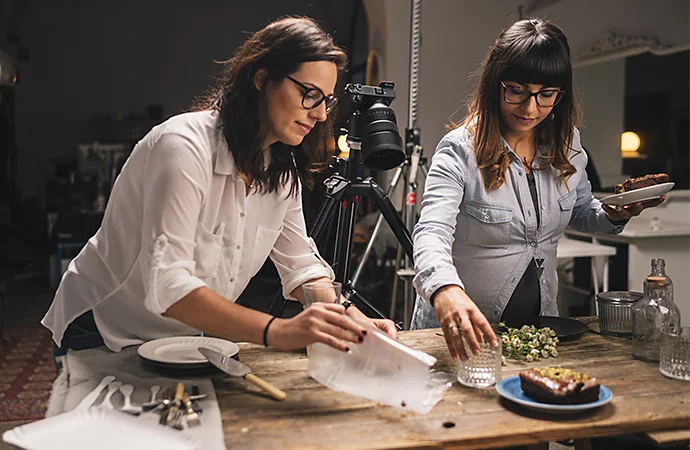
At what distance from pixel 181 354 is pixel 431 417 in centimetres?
54

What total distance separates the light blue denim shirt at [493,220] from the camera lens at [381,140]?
0.11 m

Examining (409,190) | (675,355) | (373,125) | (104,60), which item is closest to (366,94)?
(373,125)

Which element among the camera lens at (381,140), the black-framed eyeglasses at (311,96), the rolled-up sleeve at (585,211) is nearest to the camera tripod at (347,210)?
the camera lens at (381,140)

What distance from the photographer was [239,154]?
4.68 feet

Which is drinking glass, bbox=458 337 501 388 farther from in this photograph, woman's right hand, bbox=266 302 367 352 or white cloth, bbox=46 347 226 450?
white cloth, bbox=46 347 226 450

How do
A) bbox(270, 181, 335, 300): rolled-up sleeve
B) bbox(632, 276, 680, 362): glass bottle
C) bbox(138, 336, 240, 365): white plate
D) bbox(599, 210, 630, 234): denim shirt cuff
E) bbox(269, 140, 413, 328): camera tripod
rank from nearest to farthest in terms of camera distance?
bbox(138, 336, 240, 365): white plate
bbox(632, 276, 680, 362): glass bottle
bbox(270, 181, 335, 300): rolled-up sleeve
bbox(599, 210, 630, 234): denim shirt cuff
bbox(269, 140, 413, 328): camera tripod

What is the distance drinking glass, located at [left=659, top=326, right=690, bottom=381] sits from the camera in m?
1.36

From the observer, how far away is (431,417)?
116 cm

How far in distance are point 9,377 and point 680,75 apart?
4.22 metres

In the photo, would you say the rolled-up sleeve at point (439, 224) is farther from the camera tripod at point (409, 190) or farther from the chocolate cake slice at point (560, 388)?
the camera tripod at point (409, 190)

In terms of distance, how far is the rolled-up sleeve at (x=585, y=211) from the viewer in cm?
194

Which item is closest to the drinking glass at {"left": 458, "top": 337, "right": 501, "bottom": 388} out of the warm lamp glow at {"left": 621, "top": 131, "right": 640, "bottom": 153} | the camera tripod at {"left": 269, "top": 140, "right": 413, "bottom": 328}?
the camera tripod at {"left": 269, "top": 140, "right": 413, "bottom": 328}

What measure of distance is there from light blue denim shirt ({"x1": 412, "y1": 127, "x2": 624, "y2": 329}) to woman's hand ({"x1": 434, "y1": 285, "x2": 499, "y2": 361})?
0.38 meters

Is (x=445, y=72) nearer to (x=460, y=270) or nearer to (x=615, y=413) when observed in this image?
(x=460, y=270)
